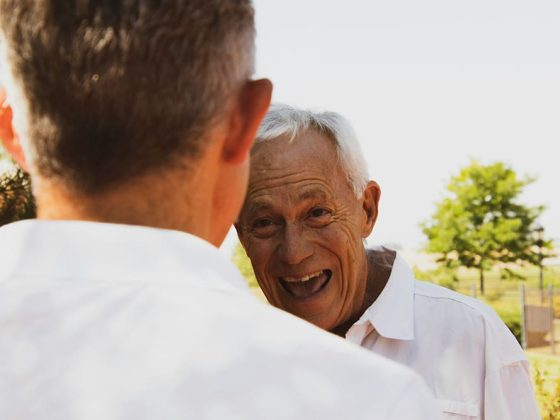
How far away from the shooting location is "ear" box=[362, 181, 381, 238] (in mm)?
3242

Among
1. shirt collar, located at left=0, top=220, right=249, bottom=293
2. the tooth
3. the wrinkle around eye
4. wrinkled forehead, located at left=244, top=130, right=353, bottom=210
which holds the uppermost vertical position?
shirt collar, located at left=0, top=220, right=249, bottom=293

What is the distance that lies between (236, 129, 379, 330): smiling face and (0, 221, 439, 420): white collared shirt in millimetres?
1943

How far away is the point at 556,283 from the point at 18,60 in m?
40.3

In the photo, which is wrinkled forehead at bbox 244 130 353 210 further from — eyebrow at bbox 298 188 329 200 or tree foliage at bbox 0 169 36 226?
tree foliage at bbox 0 169 36 226

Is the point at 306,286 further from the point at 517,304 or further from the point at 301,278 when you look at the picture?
the point at 517,304

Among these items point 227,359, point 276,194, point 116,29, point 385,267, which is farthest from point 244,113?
point 385,267

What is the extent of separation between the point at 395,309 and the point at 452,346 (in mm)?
260

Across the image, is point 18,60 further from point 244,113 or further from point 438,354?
point 438,354

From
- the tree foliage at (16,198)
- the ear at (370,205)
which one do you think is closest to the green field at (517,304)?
the tree foliage at (16,198)

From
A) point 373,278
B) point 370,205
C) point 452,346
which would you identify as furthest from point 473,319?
point 370,205

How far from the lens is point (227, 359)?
104 cm

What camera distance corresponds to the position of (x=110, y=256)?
3.55ft

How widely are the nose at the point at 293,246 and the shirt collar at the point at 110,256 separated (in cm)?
191

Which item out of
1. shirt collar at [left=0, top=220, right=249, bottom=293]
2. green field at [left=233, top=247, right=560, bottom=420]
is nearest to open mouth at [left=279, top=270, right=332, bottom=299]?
shirt collar at [left=0, top=220, right=249, bottom=293]
